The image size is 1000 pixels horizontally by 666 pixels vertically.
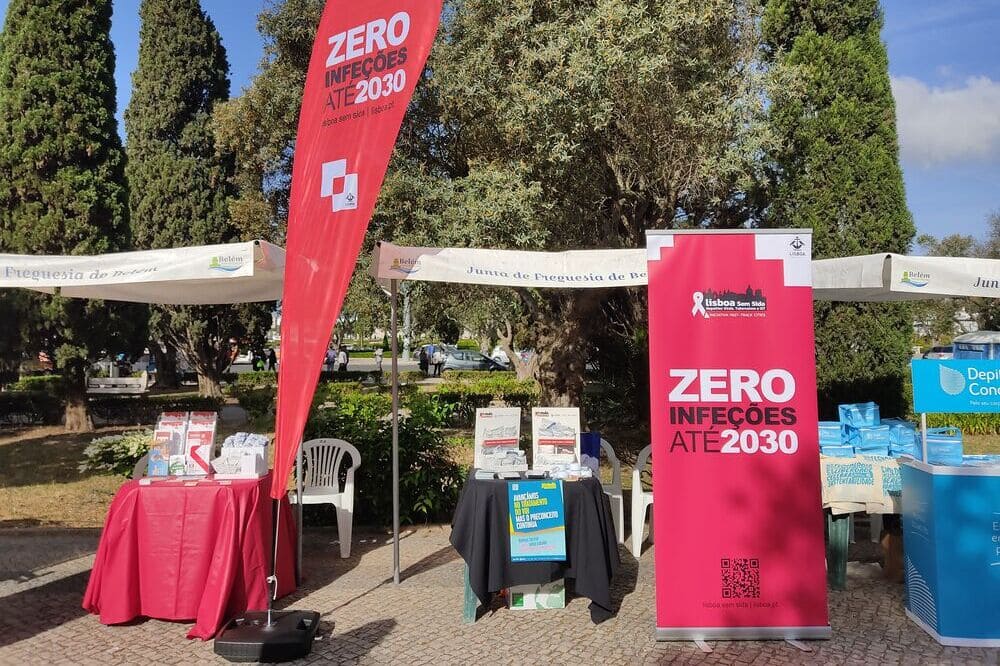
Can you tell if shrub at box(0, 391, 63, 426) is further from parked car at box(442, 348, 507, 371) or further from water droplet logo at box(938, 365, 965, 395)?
parked car at box(442, 348, 507, 371)

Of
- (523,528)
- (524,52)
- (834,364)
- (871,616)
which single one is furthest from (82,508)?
(834,364)

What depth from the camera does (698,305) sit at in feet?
14.7

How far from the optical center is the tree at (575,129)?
8398 millimetres

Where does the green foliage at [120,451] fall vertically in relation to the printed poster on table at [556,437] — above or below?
below

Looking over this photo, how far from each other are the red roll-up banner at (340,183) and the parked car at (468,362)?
101 feet

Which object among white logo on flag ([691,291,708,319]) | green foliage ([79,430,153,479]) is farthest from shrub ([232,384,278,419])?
white logo on flag ([691,291,708,319])

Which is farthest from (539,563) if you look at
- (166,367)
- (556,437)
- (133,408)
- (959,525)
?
(166,367)

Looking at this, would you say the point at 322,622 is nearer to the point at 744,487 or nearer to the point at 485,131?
the point at 744,487

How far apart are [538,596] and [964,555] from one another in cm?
272

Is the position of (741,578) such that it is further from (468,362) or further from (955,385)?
(468,362)

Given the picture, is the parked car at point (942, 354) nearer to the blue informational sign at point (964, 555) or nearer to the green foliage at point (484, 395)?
the blue informational sign at point (964, 555)

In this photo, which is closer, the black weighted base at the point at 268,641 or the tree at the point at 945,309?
the black weighted base at the point at 268,641

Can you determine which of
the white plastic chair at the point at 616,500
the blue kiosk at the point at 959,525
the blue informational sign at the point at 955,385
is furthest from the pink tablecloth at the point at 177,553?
the blue informational sign at the point at 955,385

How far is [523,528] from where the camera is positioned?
4.73 metres
